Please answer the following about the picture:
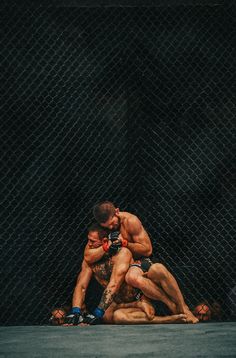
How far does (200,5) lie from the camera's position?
7.16m

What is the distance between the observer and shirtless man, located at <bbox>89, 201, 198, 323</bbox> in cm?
632

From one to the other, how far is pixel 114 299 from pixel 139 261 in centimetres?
43

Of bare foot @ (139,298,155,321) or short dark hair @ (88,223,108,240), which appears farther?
short dark hair @ (88,223,108,240)

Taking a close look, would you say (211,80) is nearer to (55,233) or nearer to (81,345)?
(55,233)

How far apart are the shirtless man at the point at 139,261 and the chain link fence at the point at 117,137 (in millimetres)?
714

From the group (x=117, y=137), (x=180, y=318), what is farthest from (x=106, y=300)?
(x=117, y=137)

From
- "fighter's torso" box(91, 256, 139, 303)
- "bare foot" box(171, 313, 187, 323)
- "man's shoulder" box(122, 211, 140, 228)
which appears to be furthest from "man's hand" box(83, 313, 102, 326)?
"man's shoulder" box(122, 211, 140, 228)

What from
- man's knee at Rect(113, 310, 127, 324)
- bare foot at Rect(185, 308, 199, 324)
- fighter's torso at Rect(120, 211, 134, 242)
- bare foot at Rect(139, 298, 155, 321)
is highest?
fighter's torso at Rect(120, 211, 134, 242)

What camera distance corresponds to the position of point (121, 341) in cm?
512

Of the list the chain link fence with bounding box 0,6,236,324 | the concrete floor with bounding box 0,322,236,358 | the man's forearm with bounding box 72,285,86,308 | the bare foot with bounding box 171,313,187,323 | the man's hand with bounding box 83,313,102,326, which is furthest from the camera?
the chain link fence with bounding box 0,6,236,324

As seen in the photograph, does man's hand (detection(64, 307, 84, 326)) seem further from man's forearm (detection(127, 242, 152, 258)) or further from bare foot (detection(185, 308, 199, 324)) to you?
bare foot (detection(185, 308, 199, 324))

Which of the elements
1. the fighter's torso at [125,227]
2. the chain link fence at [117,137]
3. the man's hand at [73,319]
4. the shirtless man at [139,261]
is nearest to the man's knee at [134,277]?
the shirtless man at [139,261]

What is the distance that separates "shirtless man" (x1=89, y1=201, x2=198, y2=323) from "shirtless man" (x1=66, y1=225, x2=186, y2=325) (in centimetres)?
8

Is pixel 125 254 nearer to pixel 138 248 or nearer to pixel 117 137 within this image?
pixel 138 248
